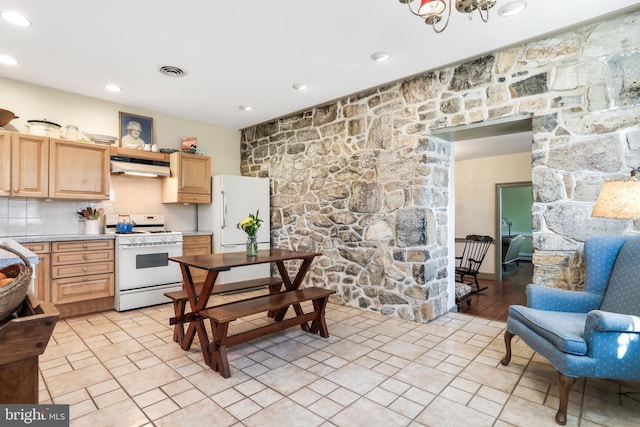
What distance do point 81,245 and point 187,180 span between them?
5.09 feet

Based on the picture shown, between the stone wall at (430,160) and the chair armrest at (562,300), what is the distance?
37 centimetres

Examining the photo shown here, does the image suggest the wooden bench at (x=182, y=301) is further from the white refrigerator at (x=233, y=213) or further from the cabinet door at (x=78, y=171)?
the cabinet door at (x=78, y=171)

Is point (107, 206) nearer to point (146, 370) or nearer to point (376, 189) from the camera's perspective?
point (146, 370)

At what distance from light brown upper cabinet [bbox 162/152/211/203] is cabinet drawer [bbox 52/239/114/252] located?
43.2 inches

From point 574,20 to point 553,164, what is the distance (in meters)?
1.15

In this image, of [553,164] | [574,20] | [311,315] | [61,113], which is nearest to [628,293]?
[553,164]

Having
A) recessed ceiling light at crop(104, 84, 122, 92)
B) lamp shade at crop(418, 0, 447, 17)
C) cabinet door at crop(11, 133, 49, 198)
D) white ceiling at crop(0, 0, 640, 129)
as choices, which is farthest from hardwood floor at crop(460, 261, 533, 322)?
cabinet door at crop(11, 133, 49, 198)

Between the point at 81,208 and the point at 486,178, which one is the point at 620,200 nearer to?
the point at 486,178

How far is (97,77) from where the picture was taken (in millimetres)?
3693

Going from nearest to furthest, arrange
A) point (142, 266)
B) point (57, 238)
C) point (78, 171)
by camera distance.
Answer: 1. point (57, 238)
2. point (78, 171)
3. point (142, 266)

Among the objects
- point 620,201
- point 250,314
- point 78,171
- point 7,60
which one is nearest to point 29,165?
point 78,171

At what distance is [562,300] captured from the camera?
97.2 inches

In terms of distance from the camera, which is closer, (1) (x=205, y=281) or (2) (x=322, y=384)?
(2) (x=322, y=384)

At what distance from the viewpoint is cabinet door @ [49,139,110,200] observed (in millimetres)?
3801
